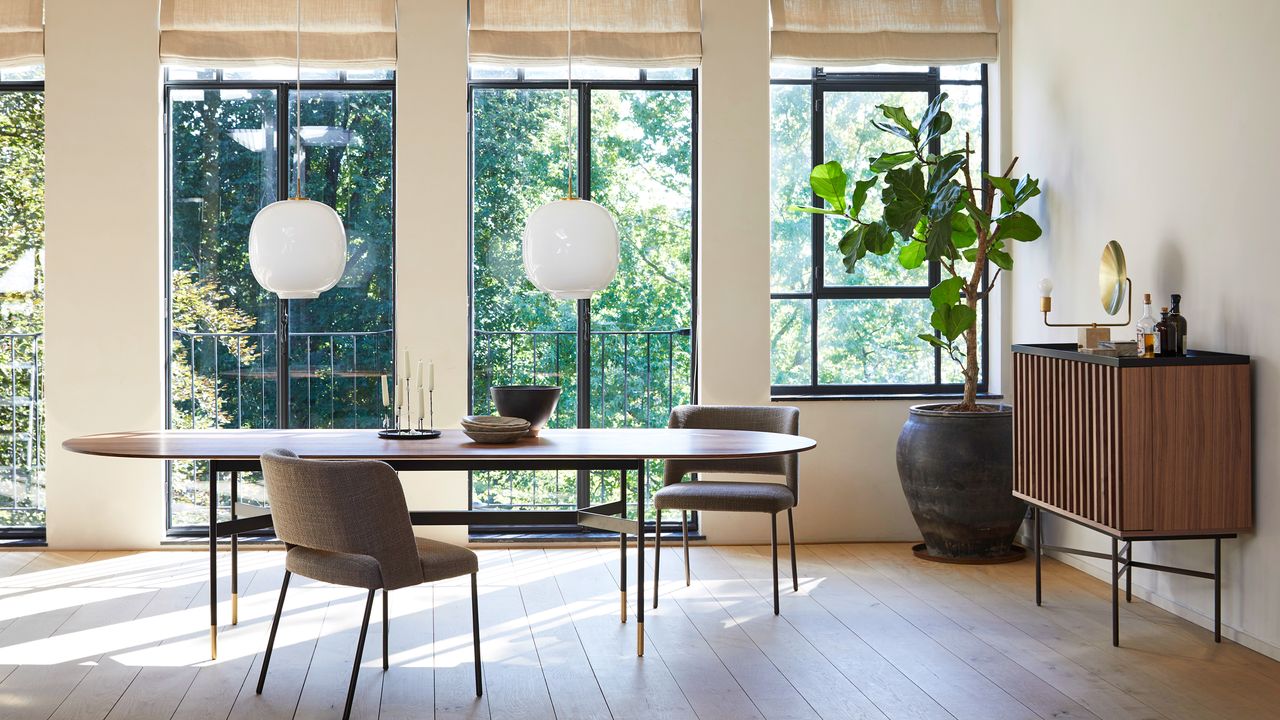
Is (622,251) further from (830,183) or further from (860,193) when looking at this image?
(860,193)

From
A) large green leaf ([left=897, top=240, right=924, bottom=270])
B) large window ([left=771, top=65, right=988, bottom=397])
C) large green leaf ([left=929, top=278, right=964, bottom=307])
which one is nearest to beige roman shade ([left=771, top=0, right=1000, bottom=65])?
large window ([left=771, top=65, right=988, bottom=397])

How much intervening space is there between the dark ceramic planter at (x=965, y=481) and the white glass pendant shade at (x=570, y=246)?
234 cm

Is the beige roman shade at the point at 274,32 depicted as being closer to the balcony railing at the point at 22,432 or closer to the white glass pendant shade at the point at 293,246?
the balcony railing at the point at 22,432

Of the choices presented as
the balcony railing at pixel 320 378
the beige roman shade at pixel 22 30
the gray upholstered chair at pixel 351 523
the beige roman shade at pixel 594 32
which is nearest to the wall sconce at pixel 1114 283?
the beige roman shade at pixel 594 32

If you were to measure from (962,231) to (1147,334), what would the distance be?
1364 mm

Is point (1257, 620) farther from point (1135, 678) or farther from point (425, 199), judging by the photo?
point (425, 199)

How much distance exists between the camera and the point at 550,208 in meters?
3.37

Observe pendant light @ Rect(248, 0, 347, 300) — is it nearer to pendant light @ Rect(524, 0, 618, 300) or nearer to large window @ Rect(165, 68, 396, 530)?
pendant light @ Rect(524, 0, 618, 300)

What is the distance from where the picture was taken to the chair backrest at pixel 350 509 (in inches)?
121

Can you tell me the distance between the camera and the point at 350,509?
310 centimetres

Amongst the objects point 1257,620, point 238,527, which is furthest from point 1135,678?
point 238,527

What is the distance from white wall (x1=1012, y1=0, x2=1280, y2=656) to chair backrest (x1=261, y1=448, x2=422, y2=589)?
2.82 meters

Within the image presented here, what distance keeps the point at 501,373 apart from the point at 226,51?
6.63 feet

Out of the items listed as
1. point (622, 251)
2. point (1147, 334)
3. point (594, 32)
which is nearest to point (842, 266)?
point (622, 251)
